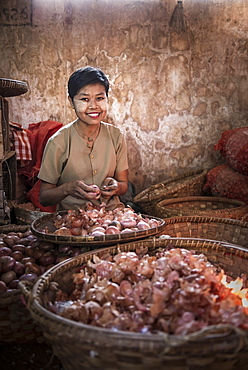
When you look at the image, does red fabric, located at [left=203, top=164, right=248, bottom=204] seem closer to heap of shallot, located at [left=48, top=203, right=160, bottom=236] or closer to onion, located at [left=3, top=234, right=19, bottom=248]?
heap of shallot, located at [left=48, top=203, right=160, bottom=236]

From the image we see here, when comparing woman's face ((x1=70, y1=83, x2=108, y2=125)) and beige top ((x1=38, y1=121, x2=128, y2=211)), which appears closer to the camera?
woman's face ((x1=70, y1=83, x2=108, y2=125))

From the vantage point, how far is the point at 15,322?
153cm

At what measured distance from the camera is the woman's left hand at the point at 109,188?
7.92 ft

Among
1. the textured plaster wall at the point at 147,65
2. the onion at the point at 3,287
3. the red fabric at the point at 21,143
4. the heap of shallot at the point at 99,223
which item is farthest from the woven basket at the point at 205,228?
the red fabric at the point at 21,143

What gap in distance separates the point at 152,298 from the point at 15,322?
0.73m

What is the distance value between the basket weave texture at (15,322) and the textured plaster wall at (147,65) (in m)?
3.10

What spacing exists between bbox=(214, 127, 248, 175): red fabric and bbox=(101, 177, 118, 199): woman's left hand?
174cm

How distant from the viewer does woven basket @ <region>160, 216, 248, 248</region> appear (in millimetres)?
2348

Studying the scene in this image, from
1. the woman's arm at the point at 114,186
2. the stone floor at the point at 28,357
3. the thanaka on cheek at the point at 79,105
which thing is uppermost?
the thanaka on cheek at the point at 79,105

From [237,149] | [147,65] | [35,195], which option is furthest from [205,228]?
[147,65]

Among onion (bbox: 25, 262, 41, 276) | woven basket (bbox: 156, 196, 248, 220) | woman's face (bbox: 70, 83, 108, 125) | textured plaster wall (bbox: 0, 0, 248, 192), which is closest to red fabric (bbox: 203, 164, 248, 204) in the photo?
woven basket (bbox: 156, 196, 248, 220)

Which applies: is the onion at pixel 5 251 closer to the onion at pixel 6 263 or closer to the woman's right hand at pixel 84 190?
the onion at pixel 6 263

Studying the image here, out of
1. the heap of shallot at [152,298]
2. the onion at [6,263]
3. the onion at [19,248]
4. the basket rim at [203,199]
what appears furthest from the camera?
the basket rim at [203,199]

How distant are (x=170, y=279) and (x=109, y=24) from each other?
3.90m
